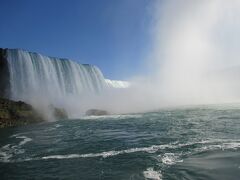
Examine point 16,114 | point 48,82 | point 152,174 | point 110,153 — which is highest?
point 48,82

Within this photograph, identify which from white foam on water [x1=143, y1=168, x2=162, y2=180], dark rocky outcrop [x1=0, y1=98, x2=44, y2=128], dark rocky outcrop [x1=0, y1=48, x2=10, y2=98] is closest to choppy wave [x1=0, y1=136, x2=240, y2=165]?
white foam on water [x1=143, y1=168, x2=162, y2=180]

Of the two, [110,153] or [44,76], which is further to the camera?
[44,76]

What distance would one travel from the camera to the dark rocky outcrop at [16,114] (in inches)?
1464

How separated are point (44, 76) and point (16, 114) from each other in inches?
695

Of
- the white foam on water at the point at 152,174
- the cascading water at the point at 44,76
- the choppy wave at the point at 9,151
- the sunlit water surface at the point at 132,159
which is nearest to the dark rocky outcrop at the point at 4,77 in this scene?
the cascading water at the point at 44,76

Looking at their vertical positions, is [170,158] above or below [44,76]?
below

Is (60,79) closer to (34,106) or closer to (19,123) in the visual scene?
(34,106)

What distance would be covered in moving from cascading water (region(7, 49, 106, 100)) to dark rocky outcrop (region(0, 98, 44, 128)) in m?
8.92

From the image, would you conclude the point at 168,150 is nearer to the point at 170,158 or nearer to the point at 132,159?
the point at 170,158

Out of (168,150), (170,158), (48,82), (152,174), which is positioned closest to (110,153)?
(168,150)

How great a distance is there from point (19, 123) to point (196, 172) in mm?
31619

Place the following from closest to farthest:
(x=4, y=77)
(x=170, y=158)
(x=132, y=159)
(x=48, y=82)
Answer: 1. (x=170, y=158)
2. (x=132, y=159)
3. (x=4, y=77)
4. (x=48, y=82)

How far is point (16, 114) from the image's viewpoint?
38.8 m

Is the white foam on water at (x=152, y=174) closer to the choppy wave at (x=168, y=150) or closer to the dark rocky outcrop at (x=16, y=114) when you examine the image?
the choppy wave at (x=168, y=150)
